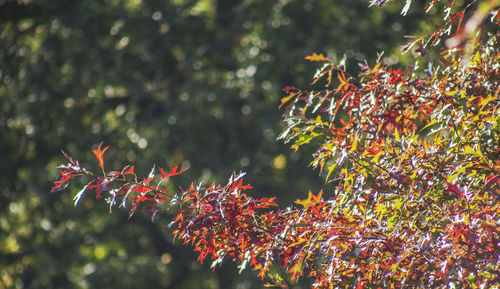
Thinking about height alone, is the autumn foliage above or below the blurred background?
above

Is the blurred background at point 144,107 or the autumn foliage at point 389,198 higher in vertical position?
the autumn foliage at point 389,198

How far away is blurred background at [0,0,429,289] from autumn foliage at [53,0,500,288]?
211 inches

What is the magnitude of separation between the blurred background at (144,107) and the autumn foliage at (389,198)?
17.6ft

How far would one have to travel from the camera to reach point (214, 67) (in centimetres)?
829

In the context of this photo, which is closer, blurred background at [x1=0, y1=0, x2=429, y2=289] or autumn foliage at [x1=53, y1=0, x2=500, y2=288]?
autumn foliage at [x1=53, y1=0, x2=500, y2=288]

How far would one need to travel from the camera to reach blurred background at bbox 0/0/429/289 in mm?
7824

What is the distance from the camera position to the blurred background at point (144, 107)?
7824 millimetres

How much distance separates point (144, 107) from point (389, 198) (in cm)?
690

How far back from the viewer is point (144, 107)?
863 centimetres

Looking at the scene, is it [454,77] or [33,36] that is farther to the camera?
[33,36]

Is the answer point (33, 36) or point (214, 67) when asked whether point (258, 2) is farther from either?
point (33, 36)

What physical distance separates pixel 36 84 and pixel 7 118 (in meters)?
0.69

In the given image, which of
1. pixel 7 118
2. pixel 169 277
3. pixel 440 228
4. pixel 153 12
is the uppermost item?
pixel 440 228

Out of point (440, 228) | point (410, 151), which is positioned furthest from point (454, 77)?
point (440, 228)
